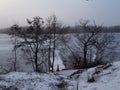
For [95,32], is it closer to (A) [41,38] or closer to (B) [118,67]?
(A) [41,38]

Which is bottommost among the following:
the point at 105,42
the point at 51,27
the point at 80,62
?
the point at 80,62

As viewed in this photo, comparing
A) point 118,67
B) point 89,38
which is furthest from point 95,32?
point 118,67

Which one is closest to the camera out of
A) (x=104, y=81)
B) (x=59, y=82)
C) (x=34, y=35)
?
(x=104, y=81)

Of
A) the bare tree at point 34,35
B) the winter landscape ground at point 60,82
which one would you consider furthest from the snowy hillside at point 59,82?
the bare tree at point 34,35

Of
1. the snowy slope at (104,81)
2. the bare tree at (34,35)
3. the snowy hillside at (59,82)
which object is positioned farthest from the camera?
the bare tree at (34,35)

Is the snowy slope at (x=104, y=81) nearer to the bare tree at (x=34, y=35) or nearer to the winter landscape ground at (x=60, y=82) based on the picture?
the winter landscape ground at (x=60, y=82)

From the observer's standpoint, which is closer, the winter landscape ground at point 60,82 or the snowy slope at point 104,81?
the snowy slope at point 104,81

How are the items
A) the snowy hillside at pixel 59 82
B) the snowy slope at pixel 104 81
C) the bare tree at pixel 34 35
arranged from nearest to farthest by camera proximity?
the snowy slope at pixel 104 81
the snowy hillside at pixel 59 82
the bare tree at pixel 34 35

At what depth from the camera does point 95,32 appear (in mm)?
31594

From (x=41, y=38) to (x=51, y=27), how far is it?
2.21 meters

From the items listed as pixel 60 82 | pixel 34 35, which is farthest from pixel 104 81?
pixel 34 35

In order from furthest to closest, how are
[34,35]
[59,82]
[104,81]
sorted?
[34,35] < [59,82] < [104,81]

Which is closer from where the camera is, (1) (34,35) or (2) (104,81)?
(2) (104,81)

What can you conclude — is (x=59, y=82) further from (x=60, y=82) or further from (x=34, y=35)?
(x=34, y=35)
